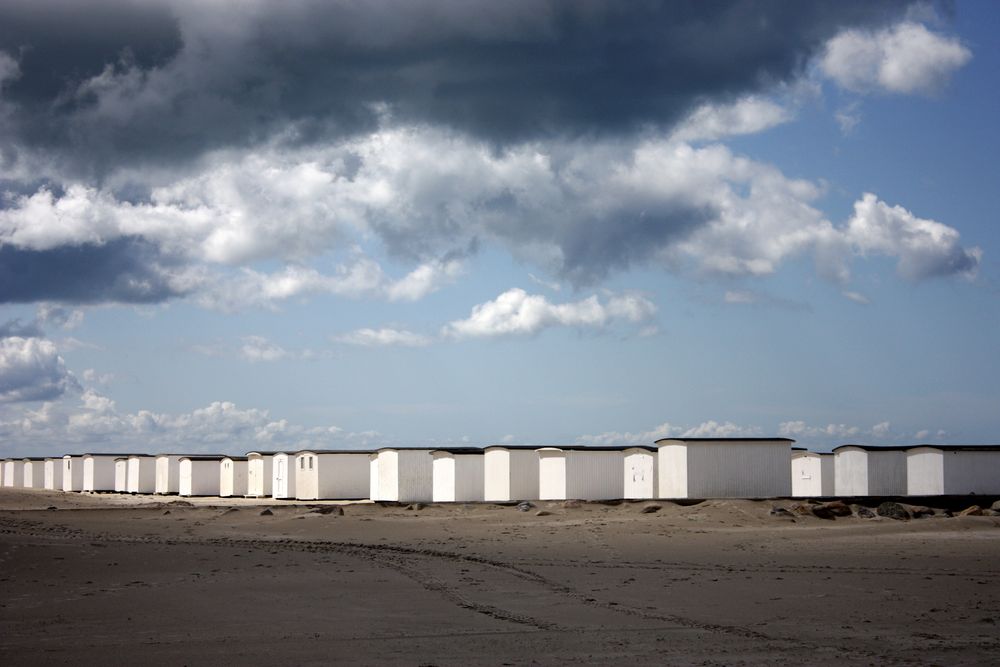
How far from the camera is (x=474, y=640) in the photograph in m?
13.2

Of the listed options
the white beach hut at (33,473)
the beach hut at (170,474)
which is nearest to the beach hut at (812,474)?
the beach hut at (170,474)

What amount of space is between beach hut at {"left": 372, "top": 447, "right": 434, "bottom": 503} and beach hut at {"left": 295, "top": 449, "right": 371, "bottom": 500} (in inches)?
201

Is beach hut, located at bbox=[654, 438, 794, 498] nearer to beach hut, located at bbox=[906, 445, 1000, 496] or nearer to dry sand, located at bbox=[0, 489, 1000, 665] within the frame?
dry sand, located at bbox=[0, 489, 1000, 665]

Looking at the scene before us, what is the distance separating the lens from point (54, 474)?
8281 centimetres

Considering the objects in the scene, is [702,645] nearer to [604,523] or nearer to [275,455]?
[604,523]

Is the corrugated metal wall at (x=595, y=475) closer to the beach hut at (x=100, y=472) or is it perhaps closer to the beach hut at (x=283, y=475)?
the beach hut at (x=283, y=475)

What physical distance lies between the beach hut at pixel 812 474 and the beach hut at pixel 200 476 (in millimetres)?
37576

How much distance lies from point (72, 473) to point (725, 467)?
58.6 meters

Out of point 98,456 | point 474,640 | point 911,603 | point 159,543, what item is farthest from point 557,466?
point 98,456

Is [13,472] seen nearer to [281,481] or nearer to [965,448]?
[281,481]

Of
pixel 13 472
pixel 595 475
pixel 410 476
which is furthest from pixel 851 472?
pixel 13 472

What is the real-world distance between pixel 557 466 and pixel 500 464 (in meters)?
3.86

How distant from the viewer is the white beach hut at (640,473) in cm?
4244

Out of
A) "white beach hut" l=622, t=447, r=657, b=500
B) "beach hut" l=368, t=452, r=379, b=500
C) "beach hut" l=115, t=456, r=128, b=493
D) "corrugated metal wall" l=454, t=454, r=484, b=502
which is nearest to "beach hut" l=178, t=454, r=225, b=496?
"beach hut" l=115, t=456, r=128, b=493
